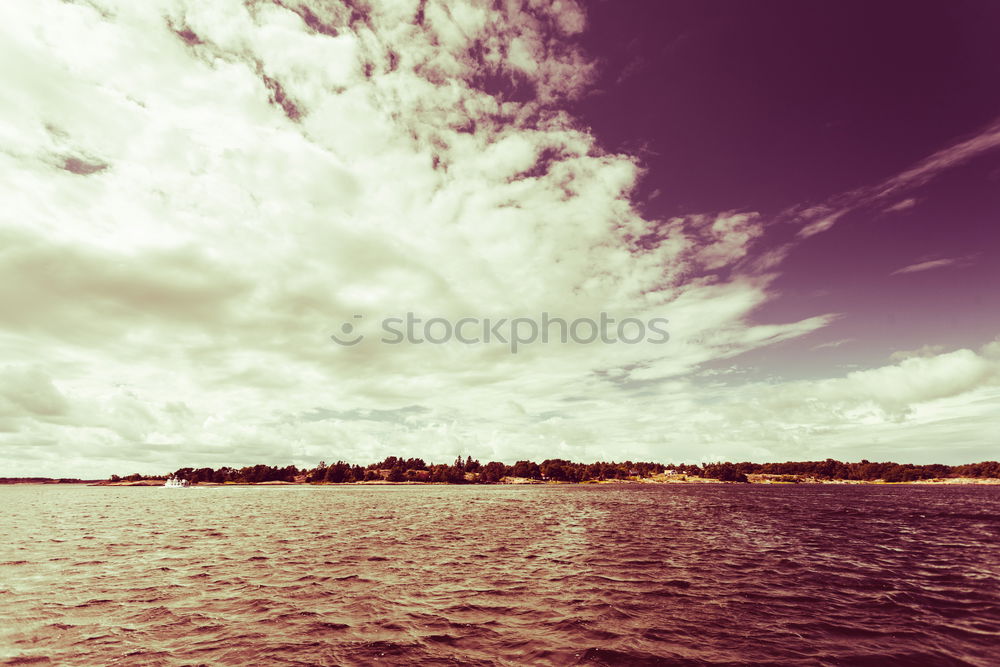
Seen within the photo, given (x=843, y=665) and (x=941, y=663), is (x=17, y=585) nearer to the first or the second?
(x=843, y=665)

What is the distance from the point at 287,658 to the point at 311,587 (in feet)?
38.7

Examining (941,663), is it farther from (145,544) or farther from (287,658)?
(145,544)

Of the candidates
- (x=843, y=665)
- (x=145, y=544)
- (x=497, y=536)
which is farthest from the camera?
(x=497, y=536)

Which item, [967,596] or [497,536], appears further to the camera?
[497,536]

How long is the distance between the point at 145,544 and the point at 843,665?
56.9 meters

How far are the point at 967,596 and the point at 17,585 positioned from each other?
57.3 m

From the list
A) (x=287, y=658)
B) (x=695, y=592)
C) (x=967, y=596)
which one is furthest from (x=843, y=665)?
(x=287, y=658)

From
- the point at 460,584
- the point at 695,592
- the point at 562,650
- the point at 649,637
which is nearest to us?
the point at 562,650

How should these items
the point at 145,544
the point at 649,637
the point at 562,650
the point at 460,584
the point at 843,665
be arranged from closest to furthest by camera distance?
the point at 843,665, the point at 562,650, the point at 649,637, the point at 460,584, the point at 145,544

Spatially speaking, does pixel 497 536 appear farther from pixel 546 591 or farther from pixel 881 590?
pixel 881 590

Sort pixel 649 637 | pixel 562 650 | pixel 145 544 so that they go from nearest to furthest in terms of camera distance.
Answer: pixel 562 650
pixel 649 637
pixel 145 544

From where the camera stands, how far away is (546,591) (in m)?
26.4

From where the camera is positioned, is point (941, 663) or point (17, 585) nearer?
point (941, 663)

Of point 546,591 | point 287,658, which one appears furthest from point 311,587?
point 546,591
